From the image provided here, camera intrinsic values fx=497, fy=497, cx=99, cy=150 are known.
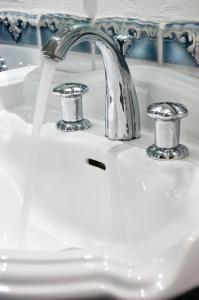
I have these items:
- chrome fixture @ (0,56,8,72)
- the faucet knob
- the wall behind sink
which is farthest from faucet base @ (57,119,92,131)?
chrome fixture @ (0,56,8,72)

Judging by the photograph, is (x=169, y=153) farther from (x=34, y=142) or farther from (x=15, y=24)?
(x=15, y=24)

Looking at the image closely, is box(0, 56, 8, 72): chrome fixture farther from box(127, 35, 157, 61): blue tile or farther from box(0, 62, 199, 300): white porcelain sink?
box(127, 35, 157, 61): blue tile

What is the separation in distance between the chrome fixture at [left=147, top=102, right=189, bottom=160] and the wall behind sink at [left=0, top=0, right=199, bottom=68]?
7 cm

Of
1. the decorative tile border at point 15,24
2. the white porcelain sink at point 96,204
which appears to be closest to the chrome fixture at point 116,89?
the white porcelain sink at point 96,204

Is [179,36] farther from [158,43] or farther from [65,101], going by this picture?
[65,101]

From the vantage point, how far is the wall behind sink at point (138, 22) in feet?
1.89

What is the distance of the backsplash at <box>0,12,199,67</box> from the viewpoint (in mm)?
576

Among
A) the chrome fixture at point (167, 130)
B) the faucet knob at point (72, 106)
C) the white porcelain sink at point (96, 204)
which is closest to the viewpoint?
the white porcelain sink at point (96, 204)

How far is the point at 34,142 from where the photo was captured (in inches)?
26.8

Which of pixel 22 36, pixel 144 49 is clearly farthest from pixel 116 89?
pixel 22 36

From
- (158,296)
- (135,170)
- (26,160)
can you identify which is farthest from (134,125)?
(158,296)

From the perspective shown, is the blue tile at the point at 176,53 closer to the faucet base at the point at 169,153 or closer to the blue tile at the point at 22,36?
the faucet base at the point at 169,153

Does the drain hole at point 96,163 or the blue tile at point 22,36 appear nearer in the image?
the drain hole at point 96,163

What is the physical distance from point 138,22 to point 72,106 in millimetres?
138
